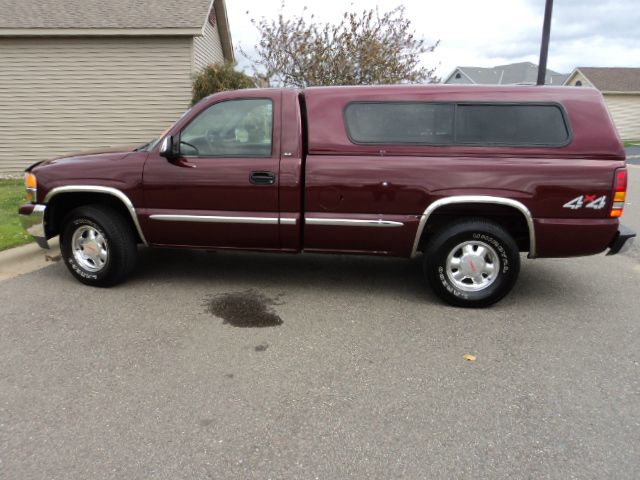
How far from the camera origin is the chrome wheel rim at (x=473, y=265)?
422 cm

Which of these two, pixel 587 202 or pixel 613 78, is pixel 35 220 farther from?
pixel 613 78

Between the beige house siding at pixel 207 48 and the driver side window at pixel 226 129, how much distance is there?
838 cm

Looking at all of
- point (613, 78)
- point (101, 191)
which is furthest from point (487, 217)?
point (613, 78)

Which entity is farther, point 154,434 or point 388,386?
point 388,386

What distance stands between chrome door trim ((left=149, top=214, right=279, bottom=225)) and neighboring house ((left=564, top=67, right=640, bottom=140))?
38.1m

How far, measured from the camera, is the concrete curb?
5258 mm

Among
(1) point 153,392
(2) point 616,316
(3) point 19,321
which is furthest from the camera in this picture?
(2) point 616,316

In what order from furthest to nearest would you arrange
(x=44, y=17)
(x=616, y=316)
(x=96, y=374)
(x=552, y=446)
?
(x=44, y=17) → (x=616, y=316) → (x=96, y=374) → (x=552, y=446)

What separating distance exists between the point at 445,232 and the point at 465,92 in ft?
3.90

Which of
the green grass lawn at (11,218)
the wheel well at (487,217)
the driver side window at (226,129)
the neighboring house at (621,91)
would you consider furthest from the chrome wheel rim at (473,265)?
the neighboring house at (621,91)

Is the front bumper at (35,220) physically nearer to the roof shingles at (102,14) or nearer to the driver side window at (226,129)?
the driver side window at (226,129)

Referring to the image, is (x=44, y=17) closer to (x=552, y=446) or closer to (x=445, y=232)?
(x=445, y=232)

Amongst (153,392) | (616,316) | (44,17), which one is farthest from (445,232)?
(44,17)

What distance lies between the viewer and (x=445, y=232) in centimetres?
424
